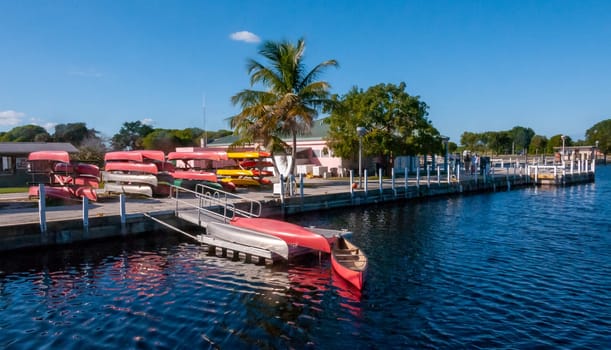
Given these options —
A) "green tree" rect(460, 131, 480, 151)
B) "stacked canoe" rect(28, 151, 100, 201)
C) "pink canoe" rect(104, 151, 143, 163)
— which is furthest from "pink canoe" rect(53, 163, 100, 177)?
"green tree" rect(460, 131, 480, 151)

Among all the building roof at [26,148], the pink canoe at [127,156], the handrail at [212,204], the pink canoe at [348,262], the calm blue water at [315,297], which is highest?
the building roof at [26,148]

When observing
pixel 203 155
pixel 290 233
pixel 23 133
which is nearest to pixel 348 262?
pixel 290 233

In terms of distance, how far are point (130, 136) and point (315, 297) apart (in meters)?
73.7

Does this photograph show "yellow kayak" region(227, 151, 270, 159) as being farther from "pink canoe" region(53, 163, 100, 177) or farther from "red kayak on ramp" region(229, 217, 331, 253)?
"red kayak on ramp" region(229, 217, 331, 253)

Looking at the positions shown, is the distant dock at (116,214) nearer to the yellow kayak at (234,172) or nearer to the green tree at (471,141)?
the yellow kayak at (234,172)

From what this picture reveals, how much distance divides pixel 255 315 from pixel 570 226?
1654 centimetres

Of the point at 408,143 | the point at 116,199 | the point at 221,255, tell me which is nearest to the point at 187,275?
the point at 221,255

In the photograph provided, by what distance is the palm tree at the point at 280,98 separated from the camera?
86.3ft

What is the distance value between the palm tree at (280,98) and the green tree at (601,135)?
134 meters

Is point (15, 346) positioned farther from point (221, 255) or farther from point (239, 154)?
point (239, 154)

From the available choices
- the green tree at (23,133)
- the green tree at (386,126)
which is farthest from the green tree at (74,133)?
the green tree at (386,126)

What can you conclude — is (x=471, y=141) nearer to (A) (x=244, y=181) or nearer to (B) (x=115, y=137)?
(B) (x=115, y=137)

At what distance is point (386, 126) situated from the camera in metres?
37.2

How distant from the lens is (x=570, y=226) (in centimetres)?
1964
